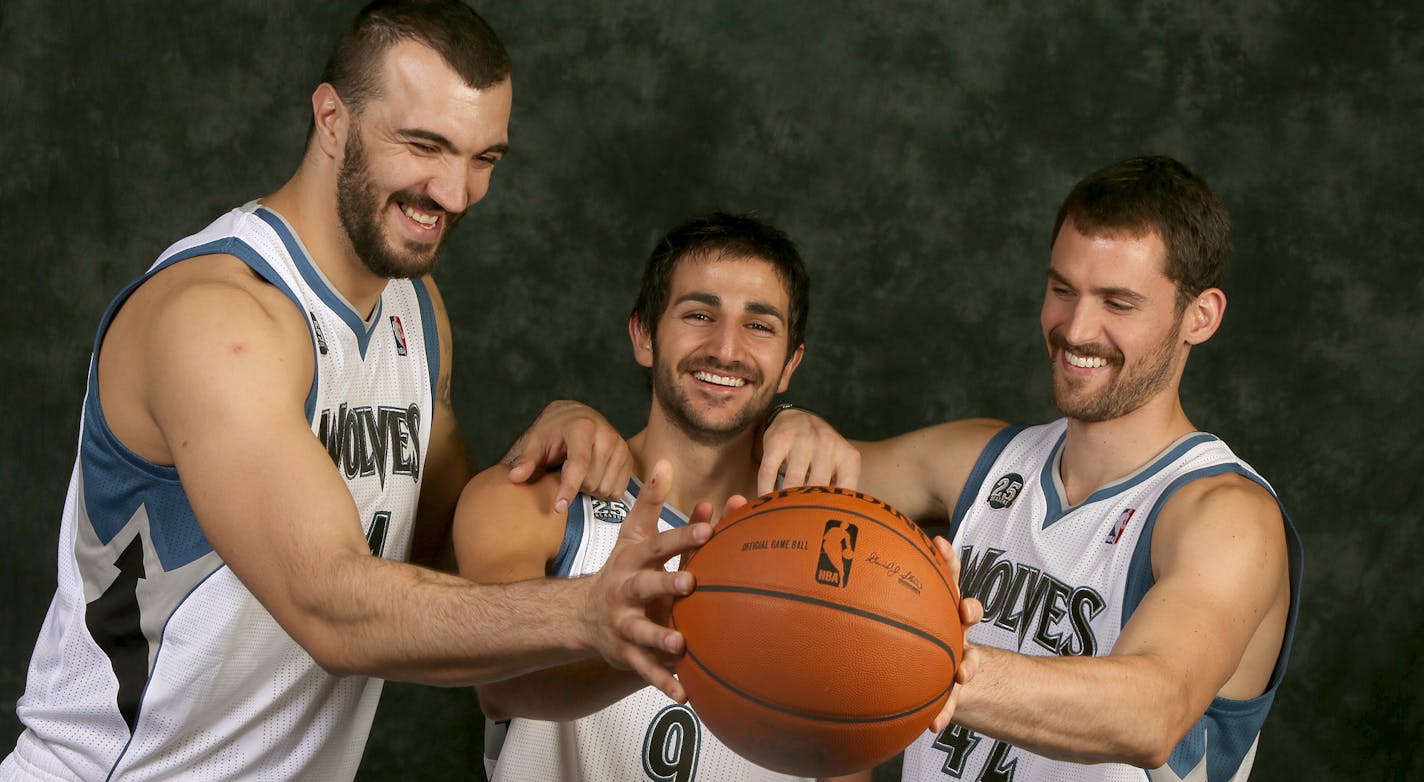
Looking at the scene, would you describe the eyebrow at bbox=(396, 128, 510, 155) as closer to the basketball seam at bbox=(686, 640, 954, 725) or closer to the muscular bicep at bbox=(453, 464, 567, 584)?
the muscular bicep at bbox=(453, 464, 567, 584)

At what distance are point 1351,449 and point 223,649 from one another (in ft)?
11.7

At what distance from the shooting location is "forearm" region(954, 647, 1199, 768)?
6.79 ft

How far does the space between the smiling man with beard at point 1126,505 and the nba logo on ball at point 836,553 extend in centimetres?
87

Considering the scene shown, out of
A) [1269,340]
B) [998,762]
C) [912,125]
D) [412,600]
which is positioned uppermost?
[912,125]

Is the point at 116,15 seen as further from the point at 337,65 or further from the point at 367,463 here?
the point at 367,463

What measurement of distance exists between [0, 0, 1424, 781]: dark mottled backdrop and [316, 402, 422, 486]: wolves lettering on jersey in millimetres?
1680

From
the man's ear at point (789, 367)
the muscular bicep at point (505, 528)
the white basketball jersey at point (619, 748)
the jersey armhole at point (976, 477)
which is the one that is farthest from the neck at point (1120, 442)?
the muscular bicep at point (505, 528)

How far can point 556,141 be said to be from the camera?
4.59 meters

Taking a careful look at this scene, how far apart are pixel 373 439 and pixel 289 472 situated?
0.60 m

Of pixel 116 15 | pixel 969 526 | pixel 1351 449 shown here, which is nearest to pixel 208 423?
pixel 969 526

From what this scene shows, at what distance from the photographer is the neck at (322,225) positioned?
2820mm

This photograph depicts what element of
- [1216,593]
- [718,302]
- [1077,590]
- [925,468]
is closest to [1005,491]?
[925,468]

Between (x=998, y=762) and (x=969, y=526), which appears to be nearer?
(x=998, y=762)
